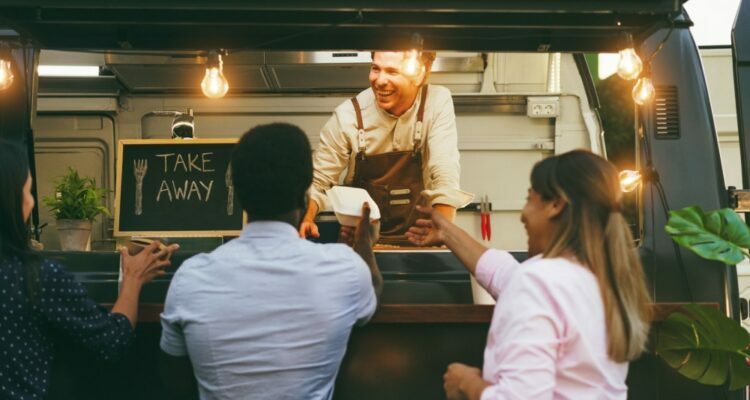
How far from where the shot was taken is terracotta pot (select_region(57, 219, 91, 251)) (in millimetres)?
4344

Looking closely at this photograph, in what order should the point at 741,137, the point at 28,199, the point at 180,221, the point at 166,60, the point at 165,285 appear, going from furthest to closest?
the point at 166,60 → the point at 180,221 → the point at 741,137 → the point at 165,285 → the point at 28,199

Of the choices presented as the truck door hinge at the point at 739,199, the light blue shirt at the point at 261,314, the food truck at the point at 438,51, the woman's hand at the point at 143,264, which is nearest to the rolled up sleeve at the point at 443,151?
the food truck at the point at 438,51

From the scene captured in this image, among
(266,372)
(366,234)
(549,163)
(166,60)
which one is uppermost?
(166,60)

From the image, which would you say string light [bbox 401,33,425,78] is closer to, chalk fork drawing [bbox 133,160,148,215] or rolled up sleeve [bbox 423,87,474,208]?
rolled up sleeve [bbox 423,87,474,208]

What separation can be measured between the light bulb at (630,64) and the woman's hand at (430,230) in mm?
999

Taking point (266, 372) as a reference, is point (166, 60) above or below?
above

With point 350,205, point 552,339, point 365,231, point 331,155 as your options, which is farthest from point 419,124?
point 552,339

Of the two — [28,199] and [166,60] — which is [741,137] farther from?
[166,60]

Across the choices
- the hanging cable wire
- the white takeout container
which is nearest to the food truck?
the hanging cable wire

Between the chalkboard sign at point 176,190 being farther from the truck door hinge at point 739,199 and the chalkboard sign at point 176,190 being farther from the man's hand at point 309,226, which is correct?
the truck door hinge at point 739,199

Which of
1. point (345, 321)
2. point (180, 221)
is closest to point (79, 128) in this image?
point (180, 221)

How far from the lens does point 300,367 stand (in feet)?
8.11

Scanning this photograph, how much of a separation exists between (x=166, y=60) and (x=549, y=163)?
3.37m

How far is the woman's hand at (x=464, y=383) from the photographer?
2.32m
